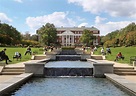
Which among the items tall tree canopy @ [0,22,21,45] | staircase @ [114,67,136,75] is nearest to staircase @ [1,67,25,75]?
staircase @ [114,67,136,75]

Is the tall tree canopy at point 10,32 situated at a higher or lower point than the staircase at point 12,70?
higher

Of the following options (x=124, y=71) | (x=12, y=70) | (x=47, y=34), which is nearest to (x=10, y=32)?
(x=47, y=34)

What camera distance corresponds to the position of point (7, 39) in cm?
8631

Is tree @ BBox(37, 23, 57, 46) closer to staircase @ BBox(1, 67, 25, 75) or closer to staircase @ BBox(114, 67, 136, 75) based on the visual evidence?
staircase @ BBox(1, 67, 25, 75)

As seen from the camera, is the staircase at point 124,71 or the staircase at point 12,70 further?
the staircase at point 124,71

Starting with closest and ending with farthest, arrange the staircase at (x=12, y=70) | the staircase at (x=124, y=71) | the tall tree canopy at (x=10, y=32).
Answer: the staircase at (x=12, y=70) < the staircase at (x=124, y=71) < the tall tree canopy at (x=10, y=32)

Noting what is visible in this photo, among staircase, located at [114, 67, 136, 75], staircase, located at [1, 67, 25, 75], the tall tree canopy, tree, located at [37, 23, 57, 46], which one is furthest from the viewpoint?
tree, located at [37, 23, 57, 46]

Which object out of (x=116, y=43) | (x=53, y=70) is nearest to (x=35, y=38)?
(x=116, y=43)

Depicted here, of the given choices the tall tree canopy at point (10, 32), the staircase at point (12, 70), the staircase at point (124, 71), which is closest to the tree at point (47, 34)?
the tall tree canopy at point (10, 32)

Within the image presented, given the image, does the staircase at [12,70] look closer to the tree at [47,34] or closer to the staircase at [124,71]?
the staircase at [124,71]

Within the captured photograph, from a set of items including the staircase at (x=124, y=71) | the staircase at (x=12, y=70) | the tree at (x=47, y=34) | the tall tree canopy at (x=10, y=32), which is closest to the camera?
the staircase at (x=12, y=70)

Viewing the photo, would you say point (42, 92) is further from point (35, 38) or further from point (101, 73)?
point (35, 38)

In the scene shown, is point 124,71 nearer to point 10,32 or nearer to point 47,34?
point 10,32

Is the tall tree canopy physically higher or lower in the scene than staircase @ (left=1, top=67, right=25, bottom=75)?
higher
